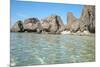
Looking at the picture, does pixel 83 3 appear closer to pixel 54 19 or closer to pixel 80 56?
pixel 54 19

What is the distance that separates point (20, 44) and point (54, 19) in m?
0.55

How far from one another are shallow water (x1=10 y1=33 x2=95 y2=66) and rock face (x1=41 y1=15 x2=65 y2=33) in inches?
3.1

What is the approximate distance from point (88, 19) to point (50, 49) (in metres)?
0.69

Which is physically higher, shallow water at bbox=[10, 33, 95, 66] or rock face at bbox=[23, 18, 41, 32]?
rock face at bbox=[23, 18, 41, 32]

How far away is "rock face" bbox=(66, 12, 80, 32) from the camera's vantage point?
2453 millimetres

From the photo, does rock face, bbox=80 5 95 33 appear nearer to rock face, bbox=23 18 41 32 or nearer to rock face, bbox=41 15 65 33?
Result: rock face, bbox=41 15 65 33

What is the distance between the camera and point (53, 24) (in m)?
2.40

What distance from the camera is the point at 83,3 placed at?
2527mm

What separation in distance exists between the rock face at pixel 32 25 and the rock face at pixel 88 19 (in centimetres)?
62

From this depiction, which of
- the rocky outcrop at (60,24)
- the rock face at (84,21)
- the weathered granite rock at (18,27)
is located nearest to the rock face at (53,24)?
the rocky outcrop at (60,24)

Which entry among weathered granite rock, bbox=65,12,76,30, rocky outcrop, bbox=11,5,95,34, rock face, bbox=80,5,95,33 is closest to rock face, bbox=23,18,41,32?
rocky outcrop, bbox=11,5,95,34

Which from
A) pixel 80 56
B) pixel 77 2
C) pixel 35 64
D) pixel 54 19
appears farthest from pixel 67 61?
pixel 77 2

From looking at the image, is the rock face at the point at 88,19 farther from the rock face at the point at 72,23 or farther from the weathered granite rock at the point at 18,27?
the weathered granite rock at the point at 18,27

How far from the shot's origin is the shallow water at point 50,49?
7.34 ft
